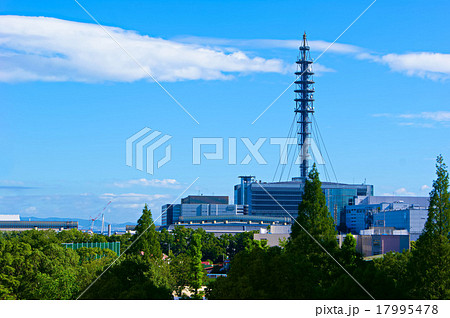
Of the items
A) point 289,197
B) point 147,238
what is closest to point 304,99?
point 289,197

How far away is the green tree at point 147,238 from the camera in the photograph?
44.8 metres

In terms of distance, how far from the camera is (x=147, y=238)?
149ft

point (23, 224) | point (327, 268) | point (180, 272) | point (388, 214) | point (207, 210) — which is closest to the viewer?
point (327, 268)

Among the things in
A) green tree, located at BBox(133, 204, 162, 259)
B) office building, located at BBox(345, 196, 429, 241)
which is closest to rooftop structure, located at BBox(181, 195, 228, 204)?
office building, located at BBox(345, 196, 429, 241)

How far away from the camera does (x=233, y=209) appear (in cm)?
16200

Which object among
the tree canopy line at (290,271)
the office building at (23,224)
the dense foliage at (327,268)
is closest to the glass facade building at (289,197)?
the office building at (23,224)

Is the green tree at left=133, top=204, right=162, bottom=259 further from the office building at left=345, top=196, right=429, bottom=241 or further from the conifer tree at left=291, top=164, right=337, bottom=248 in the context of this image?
the office building at left=345, top=196, right=429, bottom=241

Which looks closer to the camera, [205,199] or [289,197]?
[289,197]

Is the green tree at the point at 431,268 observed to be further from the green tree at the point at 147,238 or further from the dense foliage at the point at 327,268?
the green tree at the point at 147,238

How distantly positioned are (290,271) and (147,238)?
24063mm

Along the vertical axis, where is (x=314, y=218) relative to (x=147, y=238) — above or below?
above

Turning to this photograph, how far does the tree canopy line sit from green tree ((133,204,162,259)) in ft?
0.25

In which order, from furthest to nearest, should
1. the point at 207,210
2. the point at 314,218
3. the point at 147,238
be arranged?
1. the point at 207,210
2. the point at 147,238
3. the point at 314,218

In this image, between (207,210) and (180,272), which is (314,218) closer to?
(180,272)
